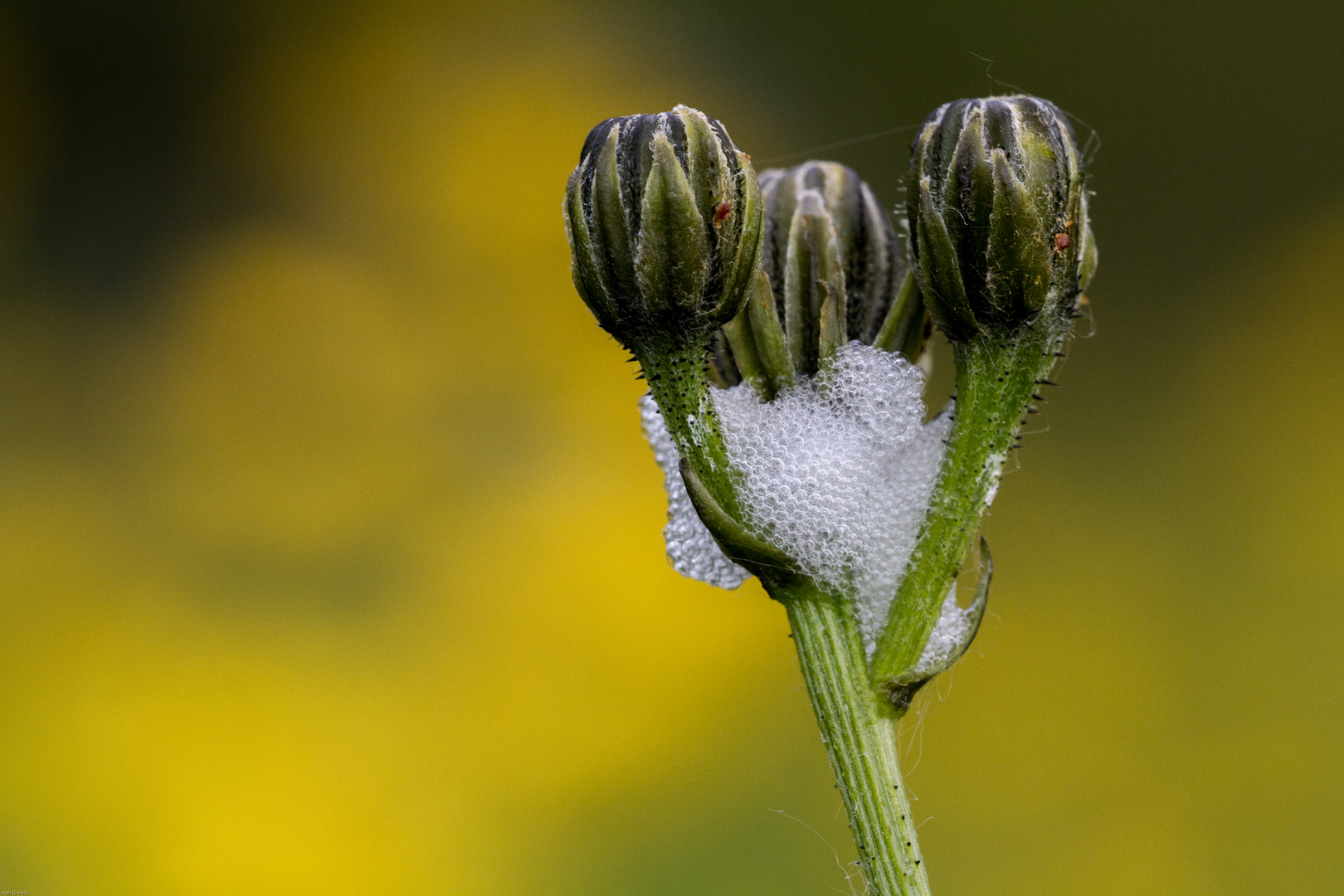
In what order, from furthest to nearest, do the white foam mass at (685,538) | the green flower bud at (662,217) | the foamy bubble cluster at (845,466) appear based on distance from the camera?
the white foam mass at (685,538) → the foamy bubble cluster at (845,466) → the green flower bud at (662,217)

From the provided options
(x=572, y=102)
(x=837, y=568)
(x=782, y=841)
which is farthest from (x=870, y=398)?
(x=572, y=102)

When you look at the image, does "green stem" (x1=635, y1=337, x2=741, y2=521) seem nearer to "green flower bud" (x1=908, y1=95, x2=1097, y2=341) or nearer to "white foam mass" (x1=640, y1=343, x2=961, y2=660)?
"white foam mass" (x1=640, y1=343, x2=961, y2=660)

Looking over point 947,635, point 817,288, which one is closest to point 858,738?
point 947,635

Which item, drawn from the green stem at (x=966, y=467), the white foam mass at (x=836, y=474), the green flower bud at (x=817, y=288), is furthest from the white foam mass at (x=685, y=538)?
the green stem at (x=966, y=467)

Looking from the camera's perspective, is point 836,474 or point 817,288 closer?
point 817,288

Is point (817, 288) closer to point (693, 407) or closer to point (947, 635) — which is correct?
point (693, 407)

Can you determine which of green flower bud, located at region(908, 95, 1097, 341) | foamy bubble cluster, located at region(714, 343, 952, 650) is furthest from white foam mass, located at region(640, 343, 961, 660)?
green flower bud, located at region(908, 95, 1097, 341)

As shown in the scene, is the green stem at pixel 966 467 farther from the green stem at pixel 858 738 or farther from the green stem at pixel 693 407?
the green stem at pixel 693 407

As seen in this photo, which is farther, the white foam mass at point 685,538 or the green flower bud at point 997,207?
the white foam mass at point 685,538
